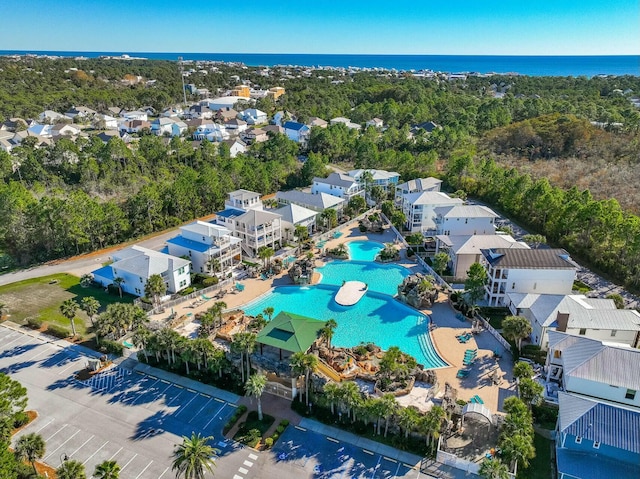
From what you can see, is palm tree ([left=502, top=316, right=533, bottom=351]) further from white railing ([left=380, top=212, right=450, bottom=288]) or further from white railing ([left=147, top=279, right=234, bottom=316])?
white railing ([left=147, top=279, right=234, bottom=316])

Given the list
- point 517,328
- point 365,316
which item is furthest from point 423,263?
point 517,328

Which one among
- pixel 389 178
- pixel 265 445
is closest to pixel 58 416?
pixel 265 445

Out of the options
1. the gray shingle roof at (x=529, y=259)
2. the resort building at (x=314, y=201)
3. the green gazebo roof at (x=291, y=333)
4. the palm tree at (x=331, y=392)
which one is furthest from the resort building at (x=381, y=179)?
the palm tree at (x=331, y=392)

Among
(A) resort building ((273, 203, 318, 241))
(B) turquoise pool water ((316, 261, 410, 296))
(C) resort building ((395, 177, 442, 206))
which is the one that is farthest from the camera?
(C) resort building ((395, 177, 442, 206))

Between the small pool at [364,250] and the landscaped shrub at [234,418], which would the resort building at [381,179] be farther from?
the landscaped shrub at [234,418]

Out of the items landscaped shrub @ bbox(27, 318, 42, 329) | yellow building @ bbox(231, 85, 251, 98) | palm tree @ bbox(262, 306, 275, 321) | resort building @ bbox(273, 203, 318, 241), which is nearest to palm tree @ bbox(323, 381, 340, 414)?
palm tree @ bbox(262, 306, 275, 321)
